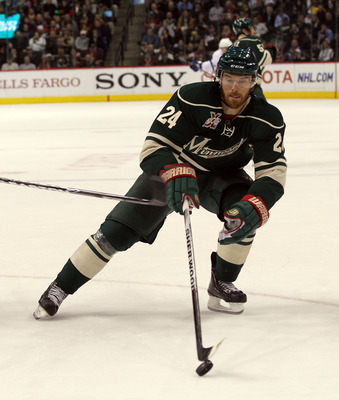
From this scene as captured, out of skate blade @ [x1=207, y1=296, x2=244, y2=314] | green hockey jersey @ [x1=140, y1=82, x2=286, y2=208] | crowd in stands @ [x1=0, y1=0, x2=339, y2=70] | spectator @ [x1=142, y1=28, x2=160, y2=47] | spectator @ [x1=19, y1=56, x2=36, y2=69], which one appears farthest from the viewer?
spectator @ [x1=142, y1=28, x2=160, y2=47]

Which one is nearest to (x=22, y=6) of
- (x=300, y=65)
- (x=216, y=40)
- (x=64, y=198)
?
(x=216, y=40)

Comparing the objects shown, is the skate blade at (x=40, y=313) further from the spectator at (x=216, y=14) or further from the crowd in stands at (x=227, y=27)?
the spectator at (x=216, y=14)

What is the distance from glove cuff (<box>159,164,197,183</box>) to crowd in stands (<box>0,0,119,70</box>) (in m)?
13.2

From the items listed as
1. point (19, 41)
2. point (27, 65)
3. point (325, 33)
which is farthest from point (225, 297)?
point (19, 41)

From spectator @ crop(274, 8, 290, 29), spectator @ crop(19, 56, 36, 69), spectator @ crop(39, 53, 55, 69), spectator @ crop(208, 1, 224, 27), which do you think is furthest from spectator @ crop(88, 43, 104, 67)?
spectator @ crop(274, 8, 290, 29)

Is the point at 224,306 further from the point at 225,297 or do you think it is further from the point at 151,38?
the point at 151,38

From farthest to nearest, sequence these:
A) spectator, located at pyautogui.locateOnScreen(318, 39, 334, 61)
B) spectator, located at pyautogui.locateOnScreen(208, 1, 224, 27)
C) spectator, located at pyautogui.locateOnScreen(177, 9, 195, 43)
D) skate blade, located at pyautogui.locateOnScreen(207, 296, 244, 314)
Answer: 1. spectator, located at pyautogui.locateOnScreen(177, 9, 195, 43)
2. spectator, located at pyautogui.locateOnScreen(208, 1, 224, 27)
3. spectator, located at pyautogui.locateOnScreen(318, 39, 334, 61)
4. skate blade, located at pyautogui.locateOnScreen(207, 296, 244, 314)

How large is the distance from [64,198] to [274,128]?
268 cm

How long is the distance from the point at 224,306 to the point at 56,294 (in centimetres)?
62

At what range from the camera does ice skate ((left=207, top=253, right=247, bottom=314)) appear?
279 cm

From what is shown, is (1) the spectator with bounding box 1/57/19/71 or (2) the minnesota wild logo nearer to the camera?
(2) the minnesota wild logo

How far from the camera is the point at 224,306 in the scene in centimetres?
289

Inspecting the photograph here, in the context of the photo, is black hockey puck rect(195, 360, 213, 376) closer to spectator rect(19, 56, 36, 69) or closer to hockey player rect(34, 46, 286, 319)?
hockey player rect(34, 46, 286, 319)

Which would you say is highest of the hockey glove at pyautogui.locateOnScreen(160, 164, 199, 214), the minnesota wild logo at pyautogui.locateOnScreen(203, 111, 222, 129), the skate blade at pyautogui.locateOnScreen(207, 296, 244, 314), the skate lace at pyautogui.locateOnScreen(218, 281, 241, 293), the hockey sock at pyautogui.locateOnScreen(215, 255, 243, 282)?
the minnesota wild logo at pyautogui.locateOnScreen(203, 111, 222, 129)
